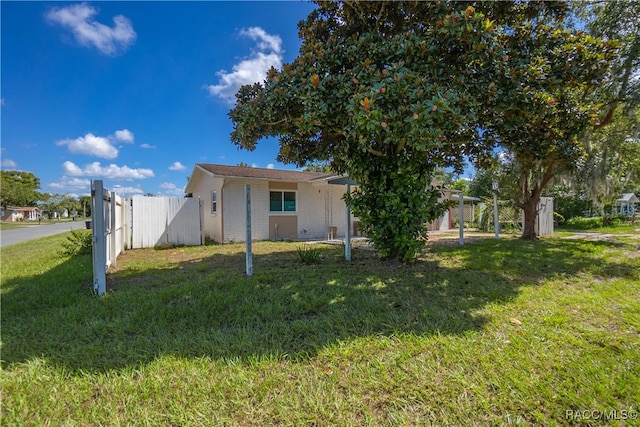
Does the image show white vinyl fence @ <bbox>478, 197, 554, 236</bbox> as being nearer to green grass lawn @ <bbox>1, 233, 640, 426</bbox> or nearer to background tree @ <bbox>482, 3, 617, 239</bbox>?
background tree @ <bbox>482, 3, 617, 239</bbox>

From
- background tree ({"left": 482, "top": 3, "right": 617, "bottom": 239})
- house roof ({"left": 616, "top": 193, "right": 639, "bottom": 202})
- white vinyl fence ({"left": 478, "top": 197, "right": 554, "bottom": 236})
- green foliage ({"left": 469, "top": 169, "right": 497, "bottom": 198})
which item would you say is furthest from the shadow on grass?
house roof ({"left": 616, "top": 193, "right": 639, "bottom": 202})

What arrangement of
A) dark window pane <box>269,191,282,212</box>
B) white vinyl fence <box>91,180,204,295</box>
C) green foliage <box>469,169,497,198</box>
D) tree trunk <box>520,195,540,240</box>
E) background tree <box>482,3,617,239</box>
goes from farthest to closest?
green foliage <box>469,169,497,198</box>
dark window pane <box>269,191,282,212</box>
tree trunk <box>520,195,540,240</box>
white vinyl fence <box>91,180,204,295</box>
background tree <box>482,3,617,239</box>

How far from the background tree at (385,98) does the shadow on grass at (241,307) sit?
4.71ft

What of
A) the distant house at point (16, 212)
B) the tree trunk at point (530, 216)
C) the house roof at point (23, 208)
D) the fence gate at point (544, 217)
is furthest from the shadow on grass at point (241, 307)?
the house roof at point (23, 208)

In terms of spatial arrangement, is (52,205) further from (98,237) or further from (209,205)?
(98,237)

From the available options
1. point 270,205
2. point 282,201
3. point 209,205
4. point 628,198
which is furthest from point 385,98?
point 628,198

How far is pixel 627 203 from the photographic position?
32750 mm

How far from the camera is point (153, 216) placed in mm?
10641

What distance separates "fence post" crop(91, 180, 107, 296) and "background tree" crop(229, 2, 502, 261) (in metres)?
2.54

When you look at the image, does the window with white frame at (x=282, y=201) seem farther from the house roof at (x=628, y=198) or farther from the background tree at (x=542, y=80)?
the house roof at (x=628, y=198)

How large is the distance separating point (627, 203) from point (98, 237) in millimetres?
46845

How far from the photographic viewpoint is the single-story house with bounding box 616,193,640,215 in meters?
31.2

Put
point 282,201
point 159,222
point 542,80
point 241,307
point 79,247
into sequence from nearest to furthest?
point 241,307 < point 542,80 < point 79,247 < point 159,222 < point 282,201

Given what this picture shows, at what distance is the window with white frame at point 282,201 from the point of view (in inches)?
512
